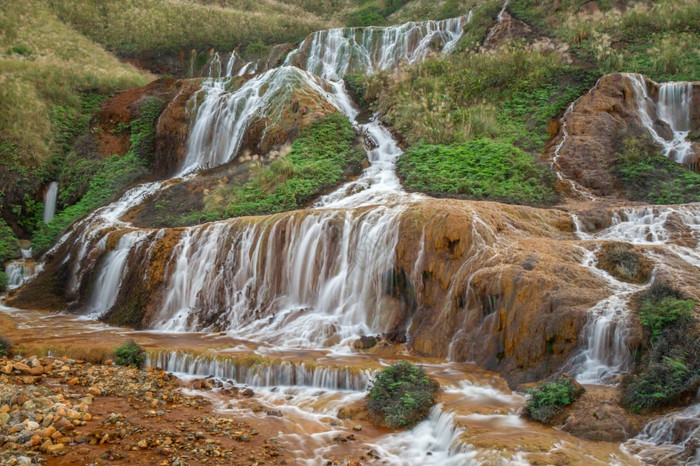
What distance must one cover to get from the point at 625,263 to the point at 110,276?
11.8 m

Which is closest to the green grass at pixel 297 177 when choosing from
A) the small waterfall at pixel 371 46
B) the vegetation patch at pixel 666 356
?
the small waterfall at pixel 371 46

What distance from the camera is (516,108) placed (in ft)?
59.4

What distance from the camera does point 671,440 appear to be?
240 inches

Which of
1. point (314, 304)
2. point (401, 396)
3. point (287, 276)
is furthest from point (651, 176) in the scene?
point (401, 396)

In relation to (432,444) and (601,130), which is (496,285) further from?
(601,130)

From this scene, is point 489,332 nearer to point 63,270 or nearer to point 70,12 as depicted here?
point 63,270

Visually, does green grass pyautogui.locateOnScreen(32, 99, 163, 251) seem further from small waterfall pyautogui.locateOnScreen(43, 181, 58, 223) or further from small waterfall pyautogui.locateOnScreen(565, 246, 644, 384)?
small waterfall pyautogui.locateOnScreen(565, 246, 644, 384)

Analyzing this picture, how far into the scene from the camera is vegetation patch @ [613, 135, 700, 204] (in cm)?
1330

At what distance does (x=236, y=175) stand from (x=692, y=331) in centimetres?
1377

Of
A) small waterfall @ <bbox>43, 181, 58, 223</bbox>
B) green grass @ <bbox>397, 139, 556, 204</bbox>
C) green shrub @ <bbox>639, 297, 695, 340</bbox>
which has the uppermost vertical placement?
green grass @ <bbox>397, 139, 556, 204</bbox>

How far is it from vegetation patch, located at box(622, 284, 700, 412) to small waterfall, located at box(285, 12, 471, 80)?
2083 cm

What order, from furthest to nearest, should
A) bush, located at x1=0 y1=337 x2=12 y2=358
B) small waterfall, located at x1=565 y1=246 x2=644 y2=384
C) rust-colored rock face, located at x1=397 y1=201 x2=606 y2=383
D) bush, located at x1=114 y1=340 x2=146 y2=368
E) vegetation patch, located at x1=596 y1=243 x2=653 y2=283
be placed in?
1. bush, located at x1=0 y1=337 x2=12 y2=358
2. bush, located at x1=114 y1=340 x2=146 y2=368
3. vegetation patch, located at x1=596 y1=243 x2=653 y2=283
4. rust-colored rock face, located at x1=397 y1=201 x2=606 y2=383
5. small waterfall, located at x1=565 y1=246 x2=644 y2=384

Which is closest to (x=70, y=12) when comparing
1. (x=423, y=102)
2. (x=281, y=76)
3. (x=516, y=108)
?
(x=281, y=76)

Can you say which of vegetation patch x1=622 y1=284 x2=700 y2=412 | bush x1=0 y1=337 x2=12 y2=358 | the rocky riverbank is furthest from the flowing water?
bush x1=0 y1=337 x2=12 y2=358
